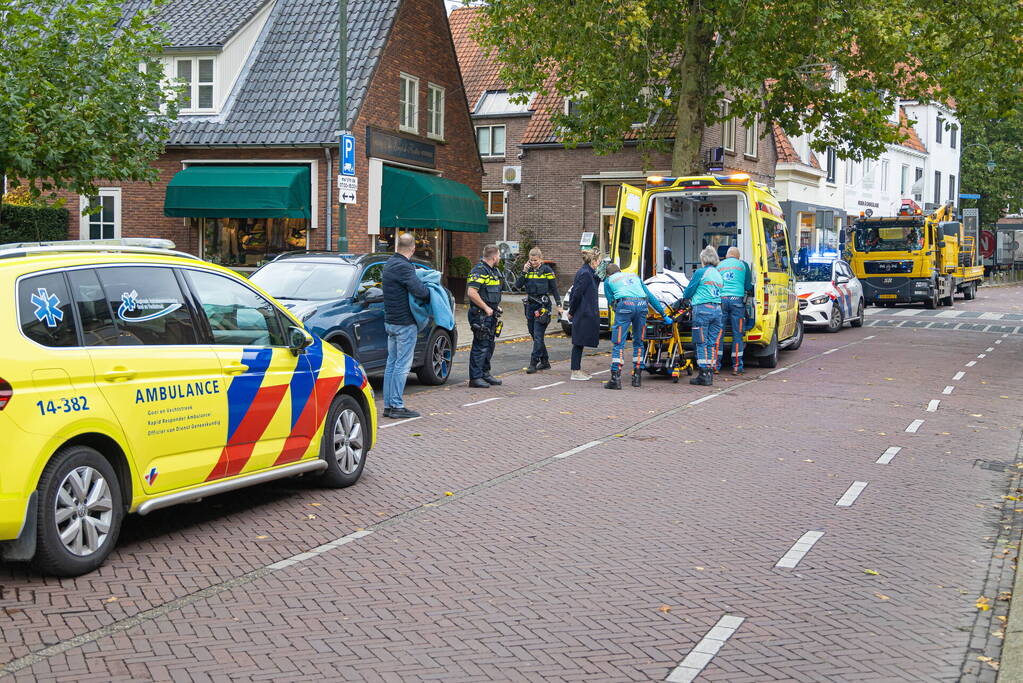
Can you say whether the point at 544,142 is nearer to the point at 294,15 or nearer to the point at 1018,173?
the point at 294,15

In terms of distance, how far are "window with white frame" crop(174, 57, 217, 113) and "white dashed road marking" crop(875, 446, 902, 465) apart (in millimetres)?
20361

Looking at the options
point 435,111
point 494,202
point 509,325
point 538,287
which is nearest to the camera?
point 538,287

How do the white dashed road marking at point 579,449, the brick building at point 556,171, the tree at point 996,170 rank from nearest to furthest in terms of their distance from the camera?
the white dashed road marking at point 579,449 < the brick building at point 556,171 < the tree at point 996,170

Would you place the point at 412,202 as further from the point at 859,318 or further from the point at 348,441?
the point at 348,441

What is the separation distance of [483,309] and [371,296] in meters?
1.37

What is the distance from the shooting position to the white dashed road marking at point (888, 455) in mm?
10062

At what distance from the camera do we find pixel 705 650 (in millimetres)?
5211

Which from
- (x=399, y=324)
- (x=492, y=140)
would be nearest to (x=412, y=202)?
(x=492, y=140)

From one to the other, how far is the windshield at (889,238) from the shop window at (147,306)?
3156 cm

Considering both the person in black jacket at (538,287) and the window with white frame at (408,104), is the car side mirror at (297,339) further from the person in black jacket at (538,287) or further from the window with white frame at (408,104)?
the window with white frame at (408,104)

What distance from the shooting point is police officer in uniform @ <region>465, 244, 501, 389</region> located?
14297 mm

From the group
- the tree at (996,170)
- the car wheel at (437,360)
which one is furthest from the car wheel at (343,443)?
the tree at (996,170)

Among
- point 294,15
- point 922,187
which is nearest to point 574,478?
point 294,15

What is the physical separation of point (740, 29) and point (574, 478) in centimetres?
1852
